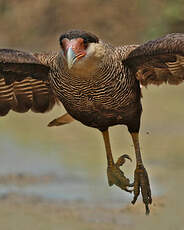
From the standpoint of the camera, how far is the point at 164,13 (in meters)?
26.6

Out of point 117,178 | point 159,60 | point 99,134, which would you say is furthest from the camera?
point 99,134

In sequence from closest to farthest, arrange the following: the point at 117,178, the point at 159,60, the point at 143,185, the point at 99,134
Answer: the point at 159,60 → the point at 143,185 → the point at 117,178 → the point at 99,134

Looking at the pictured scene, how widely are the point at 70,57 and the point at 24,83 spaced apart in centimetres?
222

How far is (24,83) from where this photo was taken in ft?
28.4

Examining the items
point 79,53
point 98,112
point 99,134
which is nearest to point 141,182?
point 98,112

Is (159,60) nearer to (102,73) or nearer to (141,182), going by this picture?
(102,73)

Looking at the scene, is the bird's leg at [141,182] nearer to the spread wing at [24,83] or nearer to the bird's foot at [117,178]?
the bird's foot at [117,178]

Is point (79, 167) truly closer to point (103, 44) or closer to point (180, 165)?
point (180, 165)

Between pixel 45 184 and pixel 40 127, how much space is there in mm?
4110

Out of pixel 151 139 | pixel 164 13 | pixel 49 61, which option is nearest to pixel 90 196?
pixel 151 139

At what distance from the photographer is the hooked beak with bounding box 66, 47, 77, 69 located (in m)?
6.54

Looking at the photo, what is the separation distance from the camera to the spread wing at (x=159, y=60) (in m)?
7.18

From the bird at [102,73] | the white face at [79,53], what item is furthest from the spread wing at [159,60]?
the white face at [79,53]

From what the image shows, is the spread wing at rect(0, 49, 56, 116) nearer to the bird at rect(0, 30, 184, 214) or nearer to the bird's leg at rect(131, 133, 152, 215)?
the bird at rect(0, 30, 184, 214)
